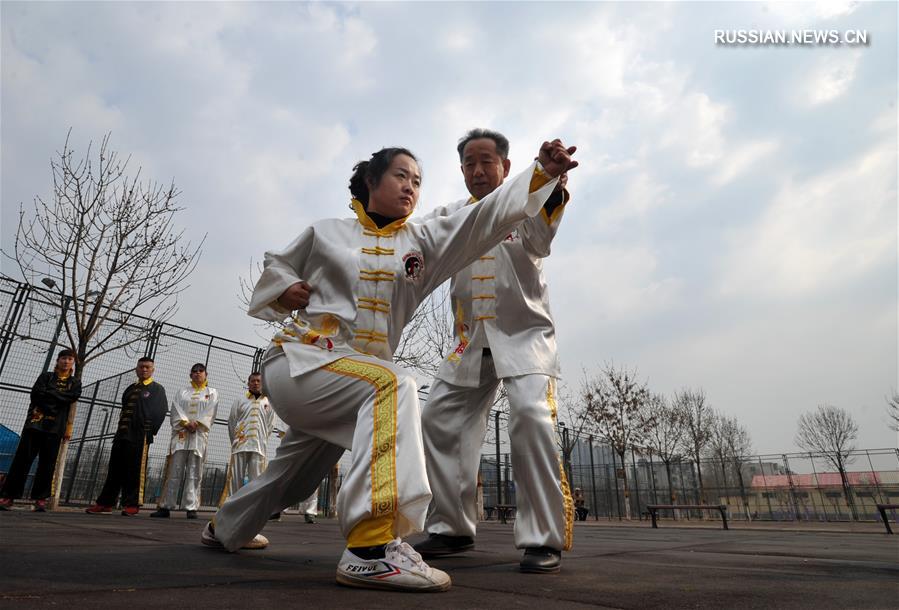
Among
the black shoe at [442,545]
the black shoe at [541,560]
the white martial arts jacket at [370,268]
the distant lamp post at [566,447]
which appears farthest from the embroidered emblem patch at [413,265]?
the distant lamp post at [566,447]

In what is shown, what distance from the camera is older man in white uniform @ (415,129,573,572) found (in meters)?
2.87

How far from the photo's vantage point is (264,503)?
2.75m

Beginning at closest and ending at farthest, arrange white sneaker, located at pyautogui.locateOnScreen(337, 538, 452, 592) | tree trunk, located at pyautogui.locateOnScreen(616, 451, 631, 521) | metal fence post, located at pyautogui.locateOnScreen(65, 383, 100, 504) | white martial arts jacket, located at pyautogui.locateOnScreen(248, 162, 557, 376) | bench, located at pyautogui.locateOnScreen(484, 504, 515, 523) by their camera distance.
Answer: white sneaker, located at pyautogui.locateOnScreen(337, 538, 452, 592) → white martial arts jacket, located at pyautogui.locateOnScreen(248, 162, 557, 376) → metal fence post, located at pyautogui.locateOnScreen(65, 383, 100, 504) → bench, located at pyautogui.locateOnScreen(484, 504, 515, 523) → tree trunk, located at pyautogui.locateOnScreen(616, 451, 631, 521)

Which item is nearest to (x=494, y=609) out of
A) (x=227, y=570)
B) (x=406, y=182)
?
(x=227, y=570)

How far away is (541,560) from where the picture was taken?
2.55m

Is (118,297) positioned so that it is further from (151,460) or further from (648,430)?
(648,430)

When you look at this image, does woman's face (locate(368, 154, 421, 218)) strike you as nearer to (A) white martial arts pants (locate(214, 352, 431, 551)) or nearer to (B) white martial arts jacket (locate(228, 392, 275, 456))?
(A) white martial arts pants (locate(214, 352, 431, 551))

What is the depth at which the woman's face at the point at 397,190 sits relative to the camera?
2.63m

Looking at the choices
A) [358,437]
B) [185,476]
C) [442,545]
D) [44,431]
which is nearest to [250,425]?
[185,476]

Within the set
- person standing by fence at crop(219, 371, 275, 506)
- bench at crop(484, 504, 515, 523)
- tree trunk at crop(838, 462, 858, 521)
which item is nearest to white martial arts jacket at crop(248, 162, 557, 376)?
person standing by fence at crop(219, 371, 275, 506)

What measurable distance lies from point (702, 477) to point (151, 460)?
2198cm

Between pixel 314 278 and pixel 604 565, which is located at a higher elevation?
pixel 314 278

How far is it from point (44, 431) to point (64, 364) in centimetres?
93

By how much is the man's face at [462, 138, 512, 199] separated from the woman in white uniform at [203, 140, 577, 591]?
0.86m
